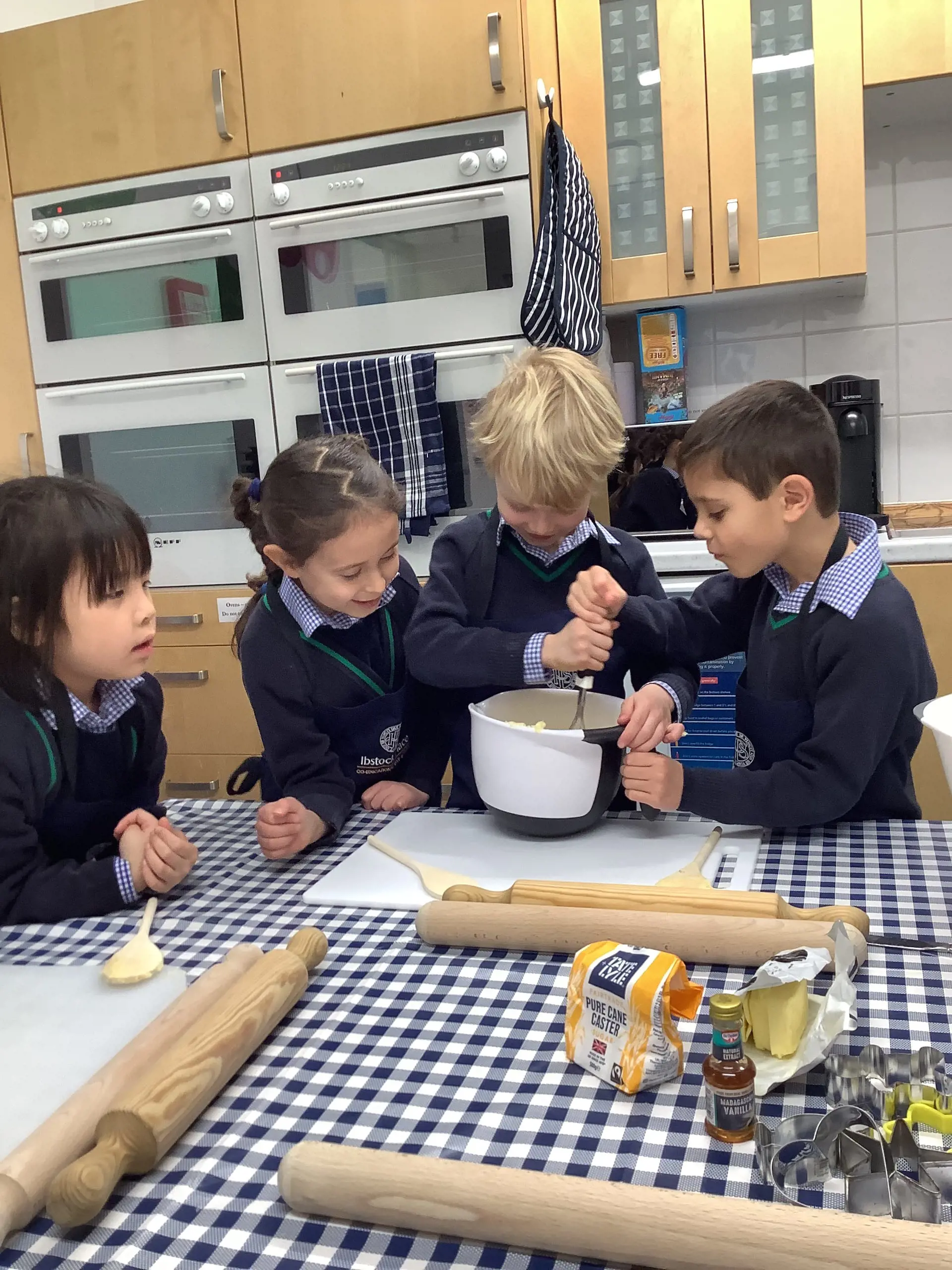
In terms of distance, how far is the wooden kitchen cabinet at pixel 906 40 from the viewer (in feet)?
7.02

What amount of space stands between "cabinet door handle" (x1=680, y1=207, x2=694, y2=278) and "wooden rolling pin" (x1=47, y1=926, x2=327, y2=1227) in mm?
2004

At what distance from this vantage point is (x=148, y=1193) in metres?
0.54

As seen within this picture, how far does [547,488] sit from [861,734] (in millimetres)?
429

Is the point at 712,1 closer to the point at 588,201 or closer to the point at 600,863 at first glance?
the point at 588,201

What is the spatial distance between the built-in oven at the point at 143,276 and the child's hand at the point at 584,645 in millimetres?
1656

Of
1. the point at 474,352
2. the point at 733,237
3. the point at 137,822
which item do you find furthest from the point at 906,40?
the point at 137,822

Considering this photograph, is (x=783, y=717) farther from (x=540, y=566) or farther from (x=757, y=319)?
(x=757, y=319)

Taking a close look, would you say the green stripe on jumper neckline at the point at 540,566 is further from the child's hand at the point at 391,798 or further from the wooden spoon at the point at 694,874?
the wooden spoon at the point at 694,874

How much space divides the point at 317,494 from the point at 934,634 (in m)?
1.40

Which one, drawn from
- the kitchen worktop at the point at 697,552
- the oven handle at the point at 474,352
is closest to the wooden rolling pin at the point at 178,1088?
the kitchen worktop at the point at 697,552

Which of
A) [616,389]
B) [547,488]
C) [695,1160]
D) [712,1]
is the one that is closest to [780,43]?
[712,1]

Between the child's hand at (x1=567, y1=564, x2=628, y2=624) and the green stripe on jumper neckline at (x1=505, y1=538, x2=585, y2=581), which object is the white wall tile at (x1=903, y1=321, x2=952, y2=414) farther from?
the child's hand at (x1=567, y1=564, x2=628, y2=624)

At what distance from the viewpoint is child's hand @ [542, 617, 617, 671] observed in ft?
3.55

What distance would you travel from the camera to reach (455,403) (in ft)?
7.70
